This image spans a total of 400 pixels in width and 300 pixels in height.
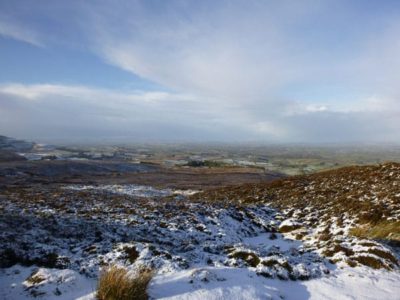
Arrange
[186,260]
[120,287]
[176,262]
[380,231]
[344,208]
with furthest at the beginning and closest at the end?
[344,208]
[380,231]
[186,260]
[176,262]
[120,287]

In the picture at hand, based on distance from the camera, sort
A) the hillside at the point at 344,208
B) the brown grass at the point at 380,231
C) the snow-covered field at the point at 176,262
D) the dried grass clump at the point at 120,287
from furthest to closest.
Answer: the brown grass at the point at 380,231
the hillside at the point at 344,208
the snow-covered field at the point at 176,262
the dried grass clump at the point at 120,287

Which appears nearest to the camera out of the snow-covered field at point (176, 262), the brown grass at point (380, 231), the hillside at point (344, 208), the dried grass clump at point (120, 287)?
the dried grass clump at point (120, 287)

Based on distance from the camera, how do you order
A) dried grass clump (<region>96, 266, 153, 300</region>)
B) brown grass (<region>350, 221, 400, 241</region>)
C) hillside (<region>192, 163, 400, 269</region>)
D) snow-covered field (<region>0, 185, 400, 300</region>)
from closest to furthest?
1. dried grass clump (<region>96, 266, 153, 300</region>)
2. snow-covered field (<region>0, 185, 400, 300</region>)
3. hillside (<region>192, 163, 400, 269</region>)
4. brown grass (<region>350, 221, 400, 241</region>)

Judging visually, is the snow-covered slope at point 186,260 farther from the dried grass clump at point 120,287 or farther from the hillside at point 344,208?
the dried grass clump at point 120,287

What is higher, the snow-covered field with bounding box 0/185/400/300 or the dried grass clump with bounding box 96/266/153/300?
the dried grass clump with bounding box 96/266/153/300

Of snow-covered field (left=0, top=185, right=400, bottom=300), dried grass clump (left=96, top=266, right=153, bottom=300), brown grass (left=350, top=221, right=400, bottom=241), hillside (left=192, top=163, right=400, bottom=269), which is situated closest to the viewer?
dried grass clump (left=96, top=266, right=153, bottom=300)

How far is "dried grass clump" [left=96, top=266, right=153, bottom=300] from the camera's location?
7410mm

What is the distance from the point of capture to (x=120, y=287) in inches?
293

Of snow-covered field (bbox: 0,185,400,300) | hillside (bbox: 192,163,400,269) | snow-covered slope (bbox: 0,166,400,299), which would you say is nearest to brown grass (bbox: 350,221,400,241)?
hillside (bbox: 192,163,400,269)

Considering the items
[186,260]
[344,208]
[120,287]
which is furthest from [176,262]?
[344,208]

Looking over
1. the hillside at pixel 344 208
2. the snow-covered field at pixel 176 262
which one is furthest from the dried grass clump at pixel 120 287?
the hillside at pixel 344 208

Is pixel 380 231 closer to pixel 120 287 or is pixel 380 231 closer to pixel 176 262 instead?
pixel 176 262

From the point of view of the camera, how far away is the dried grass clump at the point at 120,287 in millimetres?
7410

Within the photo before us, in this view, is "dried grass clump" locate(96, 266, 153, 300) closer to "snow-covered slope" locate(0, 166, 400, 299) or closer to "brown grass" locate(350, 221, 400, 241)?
"snow-covered slope" locate(0, 166, 400, 299)
